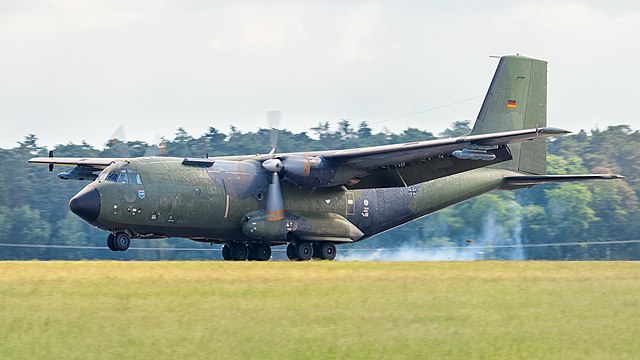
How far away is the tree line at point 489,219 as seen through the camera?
52.4 m

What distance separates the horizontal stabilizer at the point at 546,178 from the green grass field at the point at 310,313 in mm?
7534

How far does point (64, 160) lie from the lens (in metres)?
32.5

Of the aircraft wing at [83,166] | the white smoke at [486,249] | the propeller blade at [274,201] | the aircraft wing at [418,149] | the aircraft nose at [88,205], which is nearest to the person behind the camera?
the aircraft nose at [88,205]

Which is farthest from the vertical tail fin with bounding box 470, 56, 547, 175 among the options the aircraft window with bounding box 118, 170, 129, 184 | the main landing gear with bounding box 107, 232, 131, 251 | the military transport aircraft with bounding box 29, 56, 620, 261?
the main landing gear with bounding box 107, 232, 131, 251

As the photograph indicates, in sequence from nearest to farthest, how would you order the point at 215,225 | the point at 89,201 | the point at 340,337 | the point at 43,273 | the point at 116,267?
the point at 340,337 → the point at 43,273 → the point at 116,267 → the point at 89,201 → the point at 215,225

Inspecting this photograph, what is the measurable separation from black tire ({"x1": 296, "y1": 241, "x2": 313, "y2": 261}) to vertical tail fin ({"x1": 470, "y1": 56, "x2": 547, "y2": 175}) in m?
6.91

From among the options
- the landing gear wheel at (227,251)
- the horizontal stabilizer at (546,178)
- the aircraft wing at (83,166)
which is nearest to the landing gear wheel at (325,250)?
the landing gear wheel at (227,251)

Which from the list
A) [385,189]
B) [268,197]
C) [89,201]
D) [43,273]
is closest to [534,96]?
[385,189]

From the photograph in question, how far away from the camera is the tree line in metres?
52.4

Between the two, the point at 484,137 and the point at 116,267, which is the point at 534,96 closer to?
the point at 484,137

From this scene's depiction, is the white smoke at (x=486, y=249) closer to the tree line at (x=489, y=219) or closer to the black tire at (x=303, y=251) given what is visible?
the tree line at (x=489, y=219)

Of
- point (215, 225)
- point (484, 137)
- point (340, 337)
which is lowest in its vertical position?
point (340, 337)

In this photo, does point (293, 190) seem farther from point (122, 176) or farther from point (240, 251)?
point (122, 176)

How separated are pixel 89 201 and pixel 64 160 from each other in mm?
5532
